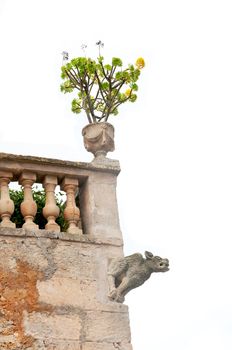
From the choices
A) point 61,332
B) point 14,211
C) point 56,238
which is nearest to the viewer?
point 61,332

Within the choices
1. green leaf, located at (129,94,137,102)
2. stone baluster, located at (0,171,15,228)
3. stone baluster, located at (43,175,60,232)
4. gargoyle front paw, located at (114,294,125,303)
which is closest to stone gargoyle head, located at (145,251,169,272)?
gargoyle front paw, located at (114,294,125,303)

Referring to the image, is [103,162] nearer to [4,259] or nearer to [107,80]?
[107,80]

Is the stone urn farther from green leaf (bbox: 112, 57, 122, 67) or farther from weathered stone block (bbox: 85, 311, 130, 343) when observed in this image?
weathered stone block (bbox: 85, 311, 130, 343)

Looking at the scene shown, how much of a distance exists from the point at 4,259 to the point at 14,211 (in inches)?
30.7

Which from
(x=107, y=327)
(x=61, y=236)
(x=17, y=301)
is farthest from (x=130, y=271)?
(x=17, y=301)

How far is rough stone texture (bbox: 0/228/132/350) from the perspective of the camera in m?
6.14

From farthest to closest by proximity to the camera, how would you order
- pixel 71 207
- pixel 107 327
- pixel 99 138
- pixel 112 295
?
pixel 99 138 → pixel 71 207 → pixel 112 295 → pixel 107 327

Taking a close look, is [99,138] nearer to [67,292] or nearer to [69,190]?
[69,190]

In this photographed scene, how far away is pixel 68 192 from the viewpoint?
705 cm

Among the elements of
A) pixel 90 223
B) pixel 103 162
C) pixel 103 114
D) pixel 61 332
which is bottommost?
pixel 61 332

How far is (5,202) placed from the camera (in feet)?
21.9

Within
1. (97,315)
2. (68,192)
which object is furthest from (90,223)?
(97,315)

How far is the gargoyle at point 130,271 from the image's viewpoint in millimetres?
6582

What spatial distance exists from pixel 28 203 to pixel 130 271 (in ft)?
3.53
